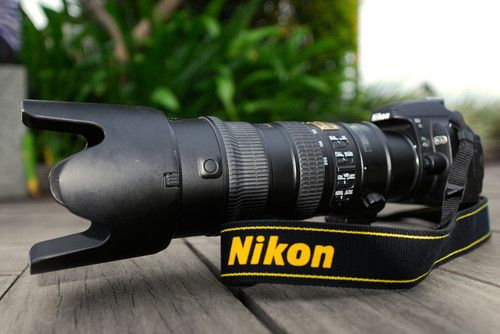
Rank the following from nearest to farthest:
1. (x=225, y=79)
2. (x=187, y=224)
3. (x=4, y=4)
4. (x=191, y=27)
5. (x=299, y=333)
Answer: (x=299, y=333) < (x=187, y=224) < (x=4, y=4) < (x=225, y=79) < (x=191, y=27)

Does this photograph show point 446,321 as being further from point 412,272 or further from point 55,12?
point 55,12

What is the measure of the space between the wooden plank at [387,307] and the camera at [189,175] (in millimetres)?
136

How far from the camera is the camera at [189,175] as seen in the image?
61 cm

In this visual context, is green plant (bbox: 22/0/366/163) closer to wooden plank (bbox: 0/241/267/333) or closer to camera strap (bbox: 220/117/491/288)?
wooden plank (bbox: 0/241/267/333)

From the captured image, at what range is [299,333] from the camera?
545 millimetres

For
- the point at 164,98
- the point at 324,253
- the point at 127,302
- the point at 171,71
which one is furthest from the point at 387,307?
the point at 171,71

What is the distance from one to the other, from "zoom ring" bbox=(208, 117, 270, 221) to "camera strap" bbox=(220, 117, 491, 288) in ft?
0.11

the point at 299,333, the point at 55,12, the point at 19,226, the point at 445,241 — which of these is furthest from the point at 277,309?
the point at 55,12

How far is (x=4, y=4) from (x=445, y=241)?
160 cm

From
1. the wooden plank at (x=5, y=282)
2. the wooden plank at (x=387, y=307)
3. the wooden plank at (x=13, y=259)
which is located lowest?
the wooden plank at (x=13, y=259)

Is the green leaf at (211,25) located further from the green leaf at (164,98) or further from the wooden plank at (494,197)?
the wooden plank at (494,197)

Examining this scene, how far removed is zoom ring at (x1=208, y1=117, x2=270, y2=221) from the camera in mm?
700

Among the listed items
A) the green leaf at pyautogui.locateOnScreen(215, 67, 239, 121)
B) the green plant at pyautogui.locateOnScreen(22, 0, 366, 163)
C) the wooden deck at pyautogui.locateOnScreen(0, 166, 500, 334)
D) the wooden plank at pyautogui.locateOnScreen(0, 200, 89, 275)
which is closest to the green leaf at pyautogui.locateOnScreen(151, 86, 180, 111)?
the green plant at pyautogui.locateOnScreen(22, 0, 366, 163)

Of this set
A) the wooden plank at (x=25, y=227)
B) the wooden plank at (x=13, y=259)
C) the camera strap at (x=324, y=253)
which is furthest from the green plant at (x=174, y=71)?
the camera strap at (x=324, y=253)
